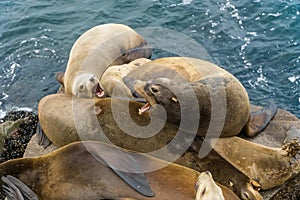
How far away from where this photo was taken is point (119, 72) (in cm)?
569

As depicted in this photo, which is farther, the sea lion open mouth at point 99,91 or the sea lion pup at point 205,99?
the sea lion open mouth at point 99,91

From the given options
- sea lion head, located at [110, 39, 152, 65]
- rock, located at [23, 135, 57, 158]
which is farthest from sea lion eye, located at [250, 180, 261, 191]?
sea lion head, located at [110, 39, 152, 65]

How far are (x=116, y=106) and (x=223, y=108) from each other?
1145 mm

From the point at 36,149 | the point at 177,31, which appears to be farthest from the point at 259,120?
the point at 177,31

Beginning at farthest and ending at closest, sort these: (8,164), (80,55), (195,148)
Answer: (80,55) → (195,148) → (8,164)

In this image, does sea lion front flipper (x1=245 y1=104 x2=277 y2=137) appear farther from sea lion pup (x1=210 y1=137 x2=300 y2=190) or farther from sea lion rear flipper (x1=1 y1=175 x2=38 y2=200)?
sea lion rear flipper (x1=1 y1=175 x2=38 y2=200)

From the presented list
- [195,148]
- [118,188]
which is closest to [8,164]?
[118,188]

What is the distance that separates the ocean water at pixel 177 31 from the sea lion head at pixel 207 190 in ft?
11.7

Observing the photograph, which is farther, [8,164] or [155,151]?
[155,151]

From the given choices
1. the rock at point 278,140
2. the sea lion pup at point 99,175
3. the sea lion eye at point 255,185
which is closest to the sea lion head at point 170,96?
the rock at point 278,140

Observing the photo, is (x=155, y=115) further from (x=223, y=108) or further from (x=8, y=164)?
(x=8, y=164)

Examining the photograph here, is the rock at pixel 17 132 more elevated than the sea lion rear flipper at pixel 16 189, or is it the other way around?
the sea lion rear flipper at pixel 16 189

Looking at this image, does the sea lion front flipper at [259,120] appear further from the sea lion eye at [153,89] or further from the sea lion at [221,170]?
the sea lion eye at [153,89]

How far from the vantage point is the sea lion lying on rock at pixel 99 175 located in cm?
383
